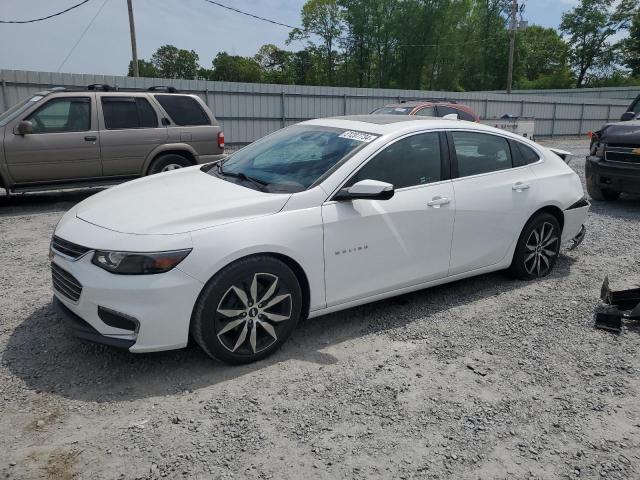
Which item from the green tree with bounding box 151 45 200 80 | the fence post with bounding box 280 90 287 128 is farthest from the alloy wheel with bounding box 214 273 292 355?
the green tree with bounding box 151 45 200 80

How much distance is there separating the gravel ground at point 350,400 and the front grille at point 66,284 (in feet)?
1.57

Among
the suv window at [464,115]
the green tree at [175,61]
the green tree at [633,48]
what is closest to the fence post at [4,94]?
the suv window at [464,115]

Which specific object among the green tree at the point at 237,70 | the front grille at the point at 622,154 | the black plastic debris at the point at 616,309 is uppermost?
the green tree at the point at 237,70

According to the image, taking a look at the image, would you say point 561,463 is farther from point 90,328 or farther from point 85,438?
point 90,328

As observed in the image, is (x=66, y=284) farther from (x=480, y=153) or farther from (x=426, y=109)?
(x=426, y=109)

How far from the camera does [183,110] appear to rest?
30.4 ft

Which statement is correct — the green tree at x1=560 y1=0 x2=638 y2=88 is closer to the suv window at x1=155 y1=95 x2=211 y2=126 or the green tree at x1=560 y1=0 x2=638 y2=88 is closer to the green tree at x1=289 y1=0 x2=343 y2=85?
the green tree at x1=289 y1=0 x2=343 y2=85

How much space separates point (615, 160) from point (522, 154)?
4689 mm

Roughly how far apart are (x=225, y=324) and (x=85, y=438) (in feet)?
3.22

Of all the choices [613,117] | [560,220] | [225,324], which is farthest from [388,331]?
[613,117]

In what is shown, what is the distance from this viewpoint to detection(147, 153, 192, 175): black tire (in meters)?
8.95

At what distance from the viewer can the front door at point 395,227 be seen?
369cm

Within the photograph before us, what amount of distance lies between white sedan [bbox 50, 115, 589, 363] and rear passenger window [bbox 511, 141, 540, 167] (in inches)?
0.8

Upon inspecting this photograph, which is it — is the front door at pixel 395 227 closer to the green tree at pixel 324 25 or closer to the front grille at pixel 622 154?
the front grille at pixel 622 154
